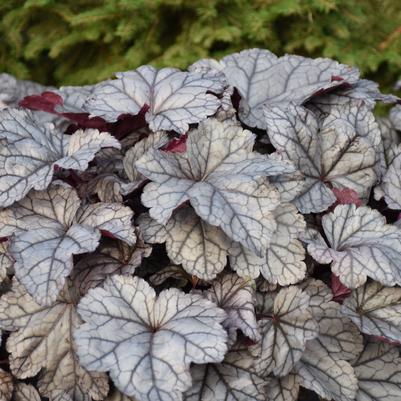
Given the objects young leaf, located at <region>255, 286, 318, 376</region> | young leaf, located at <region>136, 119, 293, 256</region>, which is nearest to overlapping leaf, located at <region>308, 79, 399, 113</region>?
young leaf, located at <region>136, 119, 293, 256</region>

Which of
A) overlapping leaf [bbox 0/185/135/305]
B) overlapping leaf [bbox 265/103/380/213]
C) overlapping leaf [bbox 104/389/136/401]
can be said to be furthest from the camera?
overlapping leaf [bbox 265/103/380/213]

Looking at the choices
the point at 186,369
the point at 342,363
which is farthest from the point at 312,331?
the point at 186,369

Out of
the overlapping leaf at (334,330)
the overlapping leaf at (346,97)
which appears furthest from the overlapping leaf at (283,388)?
the overlapping leaf at (346,97)

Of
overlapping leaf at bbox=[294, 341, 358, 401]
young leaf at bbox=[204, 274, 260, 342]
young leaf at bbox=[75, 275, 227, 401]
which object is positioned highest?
young leaf at bbox=[75, 275, 227, 401]

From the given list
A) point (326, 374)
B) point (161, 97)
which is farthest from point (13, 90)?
point (326, 374)

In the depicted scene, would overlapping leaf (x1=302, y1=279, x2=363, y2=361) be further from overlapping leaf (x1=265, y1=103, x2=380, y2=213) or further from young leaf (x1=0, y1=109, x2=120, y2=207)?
young leaf (x1=0, y1=109, x2=120, y2=207)

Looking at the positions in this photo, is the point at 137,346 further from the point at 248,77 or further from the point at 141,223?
the point at 248,77

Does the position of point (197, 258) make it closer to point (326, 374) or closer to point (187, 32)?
point (326, 374)
